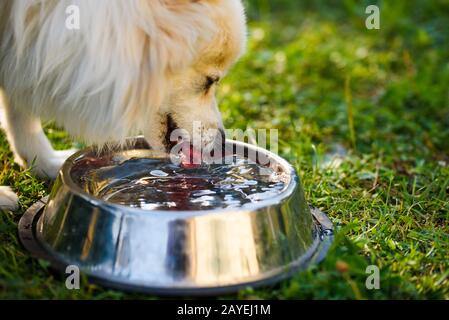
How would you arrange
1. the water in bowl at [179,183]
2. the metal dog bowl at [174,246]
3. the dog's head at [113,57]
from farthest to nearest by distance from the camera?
the water in bowl at [179,183]
the dog's head at [113,57]
the metal dog bowl at [174,246]

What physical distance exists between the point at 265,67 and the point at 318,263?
2.63 metres

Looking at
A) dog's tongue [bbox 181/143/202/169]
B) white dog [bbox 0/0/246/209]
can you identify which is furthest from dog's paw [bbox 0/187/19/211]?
dog's tongue [bbox 181/143/202/169]

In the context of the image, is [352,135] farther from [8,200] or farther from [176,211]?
[8,200]

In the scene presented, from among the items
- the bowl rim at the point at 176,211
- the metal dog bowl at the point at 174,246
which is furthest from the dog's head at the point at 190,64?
the metal dog bowl at the point at 174,246

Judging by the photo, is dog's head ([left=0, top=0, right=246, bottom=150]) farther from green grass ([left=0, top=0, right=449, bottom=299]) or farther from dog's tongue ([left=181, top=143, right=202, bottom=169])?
green grass ([left=0, top=0, right=449, bottom=299])

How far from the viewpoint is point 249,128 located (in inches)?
128

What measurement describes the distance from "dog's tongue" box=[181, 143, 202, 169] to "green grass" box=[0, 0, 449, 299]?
518 mm

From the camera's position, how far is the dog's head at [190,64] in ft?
6.58

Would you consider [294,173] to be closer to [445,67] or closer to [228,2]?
[228,2]

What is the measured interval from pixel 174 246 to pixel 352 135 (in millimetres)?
1695

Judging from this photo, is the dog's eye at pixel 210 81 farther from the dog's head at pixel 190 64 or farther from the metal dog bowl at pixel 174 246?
the metal dog bowl at pixel 174 246

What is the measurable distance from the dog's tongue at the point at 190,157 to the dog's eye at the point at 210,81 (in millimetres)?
240

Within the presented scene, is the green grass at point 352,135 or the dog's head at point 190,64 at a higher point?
the dog's head at point 190,64

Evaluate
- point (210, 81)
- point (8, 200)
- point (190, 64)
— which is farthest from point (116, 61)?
point (8, 200)
